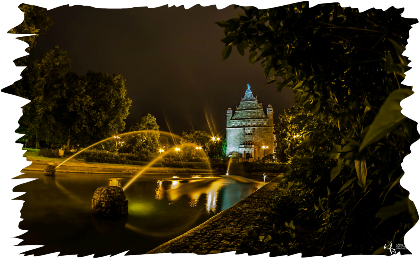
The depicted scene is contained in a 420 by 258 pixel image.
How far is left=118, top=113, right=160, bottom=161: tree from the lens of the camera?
1414 inches

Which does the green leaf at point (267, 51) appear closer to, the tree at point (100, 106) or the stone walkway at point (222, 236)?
the stone walkway at point (222, 236)

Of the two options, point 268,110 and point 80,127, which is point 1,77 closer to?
point 80,127

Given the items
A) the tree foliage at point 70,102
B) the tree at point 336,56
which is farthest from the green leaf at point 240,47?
the tree foliage at point 70,102

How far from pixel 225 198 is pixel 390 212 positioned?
12.4 metres

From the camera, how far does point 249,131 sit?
5997cm

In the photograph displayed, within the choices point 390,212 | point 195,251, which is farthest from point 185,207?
point 390,212

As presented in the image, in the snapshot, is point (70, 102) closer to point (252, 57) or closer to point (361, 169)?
point (252, 57)

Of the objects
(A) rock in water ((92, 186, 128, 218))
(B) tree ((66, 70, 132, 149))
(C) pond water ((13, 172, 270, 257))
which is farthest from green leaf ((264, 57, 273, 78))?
(B) tree ((66, 70, 132, 149))

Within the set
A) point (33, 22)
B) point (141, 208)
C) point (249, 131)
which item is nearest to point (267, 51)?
point (141, 208)

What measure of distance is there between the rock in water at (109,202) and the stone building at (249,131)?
4986 centimetres

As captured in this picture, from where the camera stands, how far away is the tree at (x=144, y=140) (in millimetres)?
35906

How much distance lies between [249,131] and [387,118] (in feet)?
198

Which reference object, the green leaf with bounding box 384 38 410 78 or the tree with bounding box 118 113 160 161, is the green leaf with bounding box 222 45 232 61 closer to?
the green leaf with bounding box 384 38 410 78

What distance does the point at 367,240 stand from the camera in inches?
136
